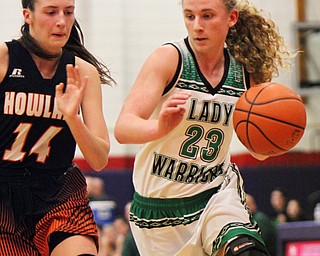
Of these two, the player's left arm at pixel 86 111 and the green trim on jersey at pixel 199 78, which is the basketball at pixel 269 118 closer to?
the green trim on jersey at pixel 199 78

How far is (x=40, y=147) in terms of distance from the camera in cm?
455

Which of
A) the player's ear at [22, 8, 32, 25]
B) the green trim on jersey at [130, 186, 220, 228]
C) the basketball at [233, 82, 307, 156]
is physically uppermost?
the player's ear at [22, 8, 32, 25]

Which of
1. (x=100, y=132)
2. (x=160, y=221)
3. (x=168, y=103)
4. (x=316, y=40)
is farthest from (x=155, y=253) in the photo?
(x=316, y=40)

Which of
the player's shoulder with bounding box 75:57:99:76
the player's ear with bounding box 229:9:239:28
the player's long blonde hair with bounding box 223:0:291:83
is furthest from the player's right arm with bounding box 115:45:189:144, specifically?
the player's long blonde hair with bounding box 223:0:291:83

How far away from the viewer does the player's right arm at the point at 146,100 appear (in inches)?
179

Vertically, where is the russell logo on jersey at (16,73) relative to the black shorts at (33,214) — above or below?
above

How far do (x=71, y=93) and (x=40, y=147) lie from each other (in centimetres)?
43

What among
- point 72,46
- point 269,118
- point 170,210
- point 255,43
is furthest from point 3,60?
point 255,43

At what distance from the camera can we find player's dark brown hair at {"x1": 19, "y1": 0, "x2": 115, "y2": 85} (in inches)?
181

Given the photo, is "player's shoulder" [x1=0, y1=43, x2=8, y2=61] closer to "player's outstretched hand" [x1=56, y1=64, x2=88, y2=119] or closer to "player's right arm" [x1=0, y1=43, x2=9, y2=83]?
"player's right arm" [x1=0, y1=43, x2=9, y2=83]

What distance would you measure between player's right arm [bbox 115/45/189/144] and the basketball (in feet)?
1.53

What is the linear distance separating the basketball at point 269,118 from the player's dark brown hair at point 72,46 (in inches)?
32.7

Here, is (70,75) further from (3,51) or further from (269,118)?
(269,118)

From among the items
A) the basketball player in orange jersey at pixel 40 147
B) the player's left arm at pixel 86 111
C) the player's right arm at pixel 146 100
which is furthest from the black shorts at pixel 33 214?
the player's right arm at pixel 146 100
